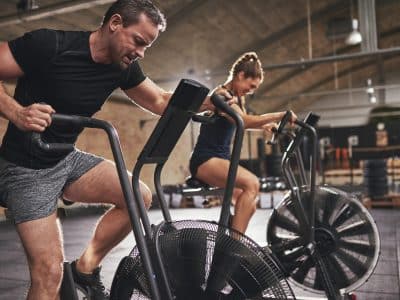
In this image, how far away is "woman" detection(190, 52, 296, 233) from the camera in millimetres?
2523

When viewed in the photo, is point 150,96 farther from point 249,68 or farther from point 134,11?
point 249,68

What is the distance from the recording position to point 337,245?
239cm

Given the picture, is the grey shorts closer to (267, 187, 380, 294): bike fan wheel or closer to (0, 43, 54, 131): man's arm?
(0, 43, 54, 131): man's arm

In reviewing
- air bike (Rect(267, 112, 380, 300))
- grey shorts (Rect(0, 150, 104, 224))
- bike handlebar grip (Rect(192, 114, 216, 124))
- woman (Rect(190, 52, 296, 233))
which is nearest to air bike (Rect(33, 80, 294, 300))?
bike handlebar grip (Rect(192, 114, 216, 124))

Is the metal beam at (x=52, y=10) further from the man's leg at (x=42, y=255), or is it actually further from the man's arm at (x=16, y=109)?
the man's leg at (x=42, y=255)

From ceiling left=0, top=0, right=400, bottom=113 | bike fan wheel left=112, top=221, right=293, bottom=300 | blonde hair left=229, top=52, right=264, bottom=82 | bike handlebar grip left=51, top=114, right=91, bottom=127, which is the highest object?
ceiling left=0, top=0, right=400, bottom=113

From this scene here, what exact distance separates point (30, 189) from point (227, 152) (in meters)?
1.46

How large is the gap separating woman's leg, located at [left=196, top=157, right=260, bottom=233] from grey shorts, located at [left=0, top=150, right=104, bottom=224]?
117 centimetres

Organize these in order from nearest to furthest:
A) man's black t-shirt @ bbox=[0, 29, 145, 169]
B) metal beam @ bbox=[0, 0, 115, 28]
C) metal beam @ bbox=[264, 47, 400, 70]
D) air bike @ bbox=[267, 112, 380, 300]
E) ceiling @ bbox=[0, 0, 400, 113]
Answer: man's black t-shirt @ bbox=[0, 29, 145, 169], air bike @ bbox=[267, 112, 380, 300], metal beam @ bbox=[0, 0, 115, 28], metal beam @ bbox=[264, 47, 400, 70], ceiling @ bbox=[0, 0, 400, 113]

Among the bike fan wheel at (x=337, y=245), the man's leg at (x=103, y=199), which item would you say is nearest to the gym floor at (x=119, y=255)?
the bike fan wheel at (x=337, y=245)

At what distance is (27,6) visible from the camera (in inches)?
206

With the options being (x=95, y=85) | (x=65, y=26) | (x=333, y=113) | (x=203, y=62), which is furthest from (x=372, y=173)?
(x=333, y=113)

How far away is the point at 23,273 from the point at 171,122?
2683 millimetres

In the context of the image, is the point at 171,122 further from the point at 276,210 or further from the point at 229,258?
the point at 276,210
